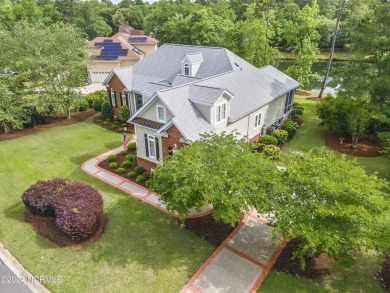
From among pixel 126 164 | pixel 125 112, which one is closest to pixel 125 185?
pixel 126 164

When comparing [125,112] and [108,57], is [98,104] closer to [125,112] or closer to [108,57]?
[125,112]

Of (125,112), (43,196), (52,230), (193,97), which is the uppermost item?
(193,97)

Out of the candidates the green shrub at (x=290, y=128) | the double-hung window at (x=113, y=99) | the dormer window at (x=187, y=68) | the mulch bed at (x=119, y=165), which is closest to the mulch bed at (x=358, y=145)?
the green shrub at (x=290, y=128)

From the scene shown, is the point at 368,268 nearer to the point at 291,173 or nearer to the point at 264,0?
the point at 291,173

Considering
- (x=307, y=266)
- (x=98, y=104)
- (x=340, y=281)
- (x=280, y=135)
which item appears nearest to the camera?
(x=340, y=281)

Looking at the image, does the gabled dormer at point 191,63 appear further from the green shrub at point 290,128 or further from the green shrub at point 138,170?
the green shrub at point 138,170

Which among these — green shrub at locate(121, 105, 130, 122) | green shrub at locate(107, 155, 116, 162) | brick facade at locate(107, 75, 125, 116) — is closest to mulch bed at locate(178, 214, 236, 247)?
green shrub at locate(107, 155, 116, 162)
